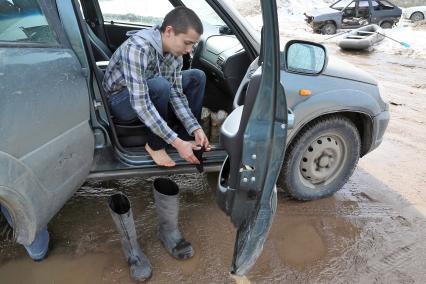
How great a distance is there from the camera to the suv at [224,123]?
1.69m

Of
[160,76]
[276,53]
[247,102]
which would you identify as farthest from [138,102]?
[276,53]

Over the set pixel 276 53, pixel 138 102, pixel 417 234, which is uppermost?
Result: pixel 276 53

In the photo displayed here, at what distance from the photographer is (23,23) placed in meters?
1.93

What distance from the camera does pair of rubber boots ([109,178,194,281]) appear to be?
2287 millimetres

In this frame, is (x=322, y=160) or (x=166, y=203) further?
(x=322, y=160)

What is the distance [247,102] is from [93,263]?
1.50 metres

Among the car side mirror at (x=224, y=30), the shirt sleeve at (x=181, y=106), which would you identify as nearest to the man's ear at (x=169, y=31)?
the shirt sleeve at (x=181, y=106)

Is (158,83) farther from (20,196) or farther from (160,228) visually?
(20,196)

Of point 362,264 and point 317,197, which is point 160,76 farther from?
point 362,264

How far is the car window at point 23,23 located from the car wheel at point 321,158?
182 cm

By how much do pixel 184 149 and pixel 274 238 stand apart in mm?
939

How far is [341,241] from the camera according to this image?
8.80 ft

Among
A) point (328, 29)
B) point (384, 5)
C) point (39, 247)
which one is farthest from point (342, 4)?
point (39, 247)

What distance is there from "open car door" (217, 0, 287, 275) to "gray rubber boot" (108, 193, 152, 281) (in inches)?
26.1
